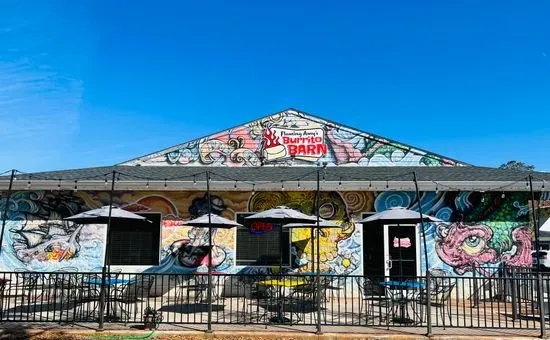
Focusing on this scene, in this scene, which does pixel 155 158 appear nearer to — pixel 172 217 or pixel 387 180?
pixel 172 217

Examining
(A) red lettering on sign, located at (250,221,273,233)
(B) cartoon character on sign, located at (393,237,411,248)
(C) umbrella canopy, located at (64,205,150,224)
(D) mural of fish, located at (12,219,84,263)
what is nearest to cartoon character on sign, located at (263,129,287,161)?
(A) red lettering on sign, located at (250,221,273,233)

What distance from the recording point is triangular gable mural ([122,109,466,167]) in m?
16.4

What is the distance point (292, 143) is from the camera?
54.6ft

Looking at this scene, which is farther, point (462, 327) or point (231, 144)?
point (231, 144)

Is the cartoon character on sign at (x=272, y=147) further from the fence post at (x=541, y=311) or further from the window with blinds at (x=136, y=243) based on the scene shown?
the fence post at (x=541, y=311)

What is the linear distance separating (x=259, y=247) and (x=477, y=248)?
19.2 ft

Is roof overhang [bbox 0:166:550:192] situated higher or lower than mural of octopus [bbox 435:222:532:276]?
higher

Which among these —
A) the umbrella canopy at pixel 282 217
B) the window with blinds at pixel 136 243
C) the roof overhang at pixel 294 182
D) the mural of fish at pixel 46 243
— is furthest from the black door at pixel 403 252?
the mural of fish at pixel 46 243

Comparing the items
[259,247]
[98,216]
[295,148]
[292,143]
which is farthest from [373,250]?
[98,216]

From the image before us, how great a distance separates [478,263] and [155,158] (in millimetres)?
10275

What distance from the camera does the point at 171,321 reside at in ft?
32.2

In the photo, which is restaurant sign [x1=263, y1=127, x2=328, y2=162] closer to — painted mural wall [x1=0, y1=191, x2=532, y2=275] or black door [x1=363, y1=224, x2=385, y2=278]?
painted mural wall [x1=0, y1=191, x2=532, y2=275]

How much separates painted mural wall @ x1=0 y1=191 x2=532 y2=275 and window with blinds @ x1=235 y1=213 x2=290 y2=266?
19 cm

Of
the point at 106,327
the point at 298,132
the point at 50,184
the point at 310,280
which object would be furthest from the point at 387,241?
the point at 50,184
